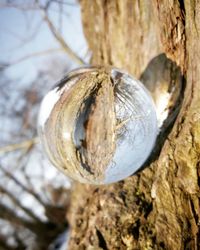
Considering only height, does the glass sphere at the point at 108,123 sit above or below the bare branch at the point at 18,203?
above

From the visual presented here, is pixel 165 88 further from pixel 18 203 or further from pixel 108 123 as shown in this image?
pixel 18 203

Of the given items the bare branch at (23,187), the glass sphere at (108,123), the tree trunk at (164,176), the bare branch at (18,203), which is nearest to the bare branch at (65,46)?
the tree trunk at (164,176)

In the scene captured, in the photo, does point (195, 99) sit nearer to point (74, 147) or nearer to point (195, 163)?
point (195, 163)

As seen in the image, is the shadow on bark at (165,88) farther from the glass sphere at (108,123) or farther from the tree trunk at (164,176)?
the glass sphere at (108,123)

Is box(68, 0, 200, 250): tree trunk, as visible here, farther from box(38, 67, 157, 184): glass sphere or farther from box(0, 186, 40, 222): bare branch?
box(0, 186, 40, 222): bare branch

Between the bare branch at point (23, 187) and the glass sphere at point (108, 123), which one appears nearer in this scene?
the glass sphere at point (108, 123)

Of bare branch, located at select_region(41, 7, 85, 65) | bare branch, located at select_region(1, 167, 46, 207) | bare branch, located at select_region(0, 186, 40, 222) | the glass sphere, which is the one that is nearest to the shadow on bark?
the glass sphere

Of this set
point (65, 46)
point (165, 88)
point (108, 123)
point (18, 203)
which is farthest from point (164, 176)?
point (18, 203)
